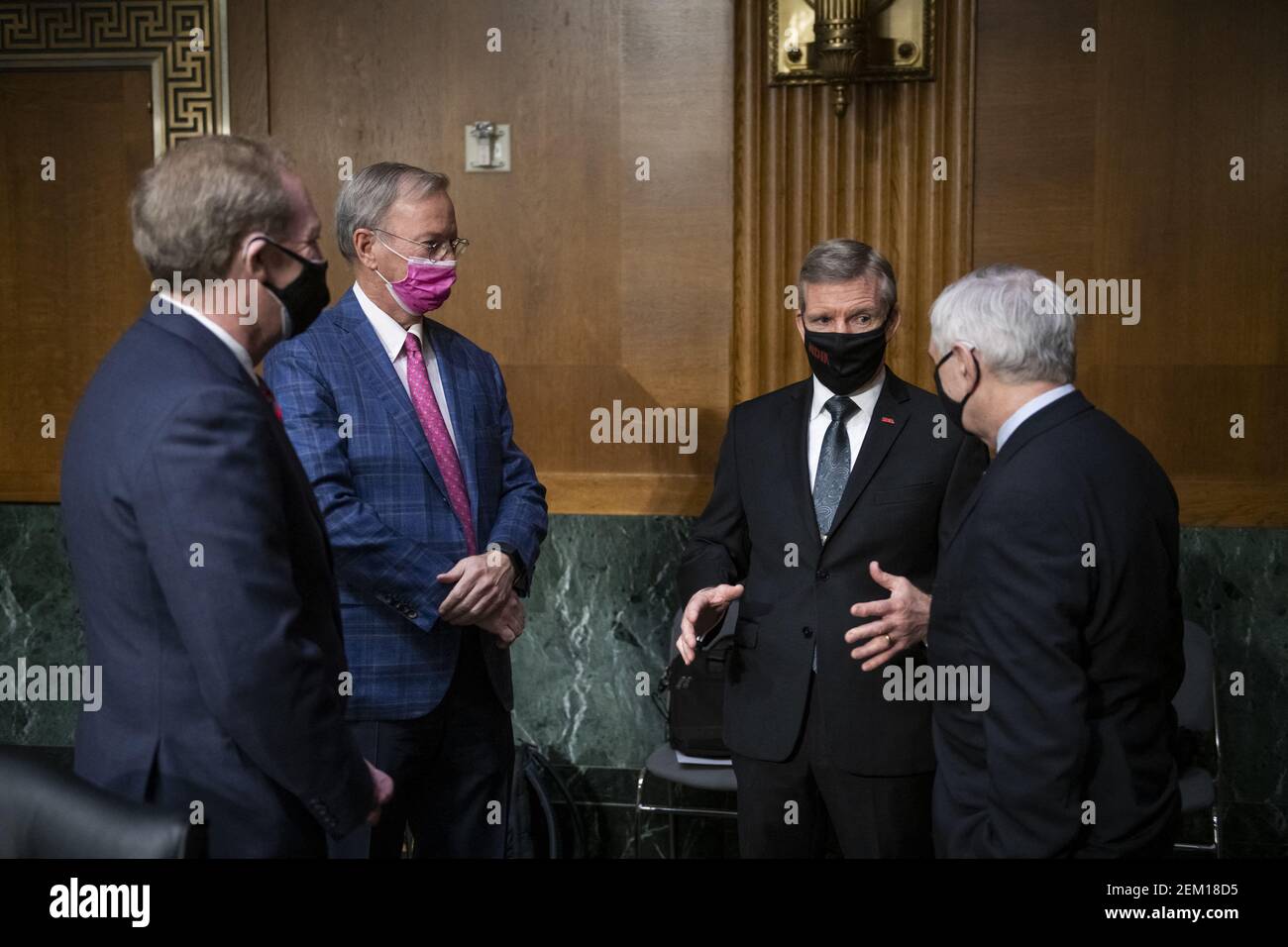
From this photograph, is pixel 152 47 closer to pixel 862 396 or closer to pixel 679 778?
pixel 862 396

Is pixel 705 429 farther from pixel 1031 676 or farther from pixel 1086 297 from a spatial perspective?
pixel 1031 676

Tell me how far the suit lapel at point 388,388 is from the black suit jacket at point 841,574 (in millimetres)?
644

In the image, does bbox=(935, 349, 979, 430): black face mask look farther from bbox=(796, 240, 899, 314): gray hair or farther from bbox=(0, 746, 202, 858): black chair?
bbox=(0, 746, 202, 858): black chair

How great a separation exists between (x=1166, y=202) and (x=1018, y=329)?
78.6 inches

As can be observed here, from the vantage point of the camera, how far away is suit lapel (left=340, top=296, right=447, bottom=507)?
8.73 feet

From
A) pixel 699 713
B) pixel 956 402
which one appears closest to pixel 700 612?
pixel 956 402

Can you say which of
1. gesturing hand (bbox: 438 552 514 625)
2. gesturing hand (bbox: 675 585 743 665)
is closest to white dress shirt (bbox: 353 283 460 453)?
gesturing hand (bbox: 438 552 514 625)

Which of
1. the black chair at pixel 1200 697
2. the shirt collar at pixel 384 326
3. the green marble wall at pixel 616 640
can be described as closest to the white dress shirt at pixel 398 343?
the shirt collar at pixel 384 326

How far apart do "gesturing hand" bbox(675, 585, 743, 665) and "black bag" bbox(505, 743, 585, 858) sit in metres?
1.17

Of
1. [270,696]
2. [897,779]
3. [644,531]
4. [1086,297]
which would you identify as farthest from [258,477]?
[1086,297]

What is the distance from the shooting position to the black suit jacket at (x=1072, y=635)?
74.2 inches

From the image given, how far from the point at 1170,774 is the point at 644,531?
7.22ft

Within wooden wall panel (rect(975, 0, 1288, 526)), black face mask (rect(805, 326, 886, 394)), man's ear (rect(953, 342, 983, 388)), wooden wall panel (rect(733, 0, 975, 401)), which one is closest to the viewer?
man's ear (rect(953, 342, 983, 388))

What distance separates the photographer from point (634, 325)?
4.04 m
